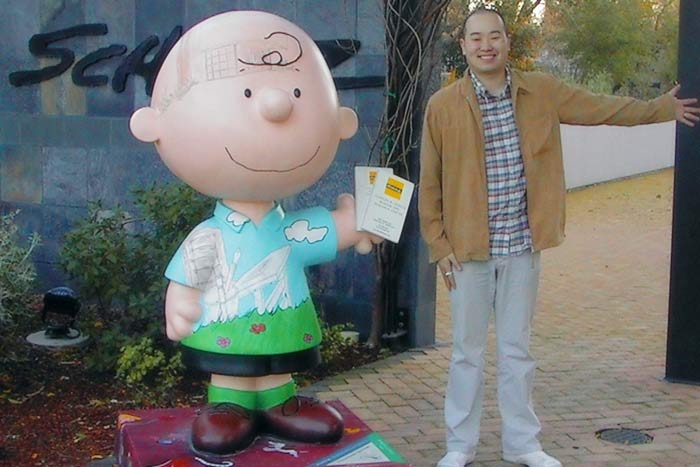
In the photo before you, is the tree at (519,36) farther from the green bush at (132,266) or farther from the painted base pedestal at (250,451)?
→ the painted base pedestal at (250,451)

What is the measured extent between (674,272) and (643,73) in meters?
23.1

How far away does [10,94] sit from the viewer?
25.5 ft

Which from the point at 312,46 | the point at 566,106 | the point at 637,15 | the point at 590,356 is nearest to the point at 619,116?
the point at 566,106

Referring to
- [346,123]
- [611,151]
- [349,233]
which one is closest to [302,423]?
[349,233]

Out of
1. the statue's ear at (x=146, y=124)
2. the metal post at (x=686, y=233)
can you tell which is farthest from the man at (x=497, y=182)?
the metal post at (x=686, y=233)

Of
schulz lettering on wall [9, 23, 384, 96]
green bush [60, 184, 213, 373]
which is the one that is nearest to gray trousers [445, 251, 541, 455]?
green bush [60, 184, 213, 373]

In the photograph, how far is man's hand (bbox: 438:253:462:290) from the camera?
13.6ft

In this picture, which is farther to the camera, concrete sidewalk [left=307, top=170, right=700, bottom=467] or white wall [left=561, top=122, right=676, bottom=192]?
white wall [left=561, top=122, right=676, bottom=192]

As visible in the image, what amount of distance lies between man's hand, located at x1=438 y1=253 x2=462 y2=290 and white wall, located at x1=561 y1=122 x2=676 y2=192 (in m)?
13.3

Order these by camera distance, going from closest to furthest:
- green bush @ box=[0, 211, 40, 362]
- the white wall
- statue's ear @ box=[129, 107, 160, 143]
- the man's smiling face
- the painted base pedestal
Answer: the painted base pedestal → statue's ear @ box=[129, 107, 160, 143] → the man's smiling face → green bush @ box=[0, 211, 40, 362] → the white wall

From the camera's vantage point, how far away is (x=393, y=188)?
3.83m

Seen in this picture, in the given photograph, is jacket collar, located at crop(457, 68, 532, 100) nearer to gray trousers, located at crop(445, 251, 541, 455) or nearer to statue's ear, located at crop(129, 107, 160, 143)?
gray trousers, located at crop(445, 251, 541, 455)

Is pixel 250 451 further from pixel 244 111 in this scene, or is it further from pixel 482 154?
pixel 482 154

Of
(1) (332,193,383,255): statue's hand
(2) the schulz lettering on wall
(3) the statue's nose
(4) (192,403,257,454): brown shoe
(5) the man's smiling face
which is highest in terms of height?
(2) the schulz lettering on wall
